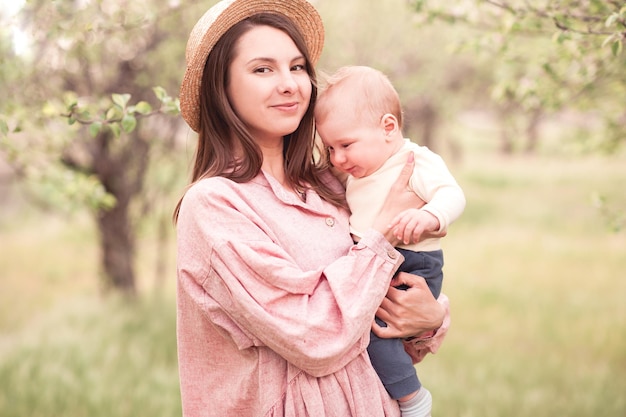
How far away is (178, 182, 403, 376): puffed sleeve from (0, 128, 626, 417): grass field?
83.3 inches

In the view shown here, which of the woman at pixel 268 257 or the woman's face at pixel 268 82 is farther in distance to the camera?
the woman's face at pixel 268 82

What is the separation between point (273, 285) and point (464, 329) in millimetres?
5575

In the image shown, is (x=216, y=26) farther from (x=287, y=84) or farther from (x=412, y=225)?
(x=412, y=225)

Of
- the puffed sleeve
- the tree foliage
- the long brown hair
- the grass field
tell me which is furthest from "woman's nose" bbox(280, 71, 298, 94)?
the grass field

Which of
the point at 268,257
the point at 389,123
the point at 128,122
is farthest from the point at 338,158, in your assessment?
the point at 128,122

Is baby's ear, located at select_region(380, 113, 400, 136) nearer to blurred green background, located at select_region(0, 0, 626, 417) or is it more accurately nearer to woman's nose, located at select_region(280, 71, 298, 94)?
woman's nose, located at select_region(280, 71, 298, 94)

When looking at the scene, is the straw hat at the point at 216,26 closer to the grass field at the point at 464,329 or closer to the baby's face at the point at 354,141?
the baby's face at the point at 354,141

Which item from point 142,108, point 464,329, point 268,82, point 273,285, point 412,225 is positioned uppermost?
point 268,82

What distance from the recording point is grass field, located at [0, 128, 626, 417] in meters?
4.81

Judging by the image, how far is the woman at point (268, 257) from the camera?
5.93 ft

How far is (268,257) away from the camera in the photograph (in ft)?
6.00

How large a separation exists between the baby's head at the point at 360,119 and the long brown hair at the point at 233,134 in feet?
0.40

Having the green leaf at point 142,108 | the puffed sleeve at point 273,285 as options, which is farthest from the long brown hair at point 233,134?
the green leaf at point 142,108

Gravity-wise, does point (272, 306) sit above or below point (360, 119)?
below
